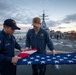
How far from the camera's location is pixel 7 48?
379 cm

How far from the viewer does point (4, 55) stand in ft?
11.9

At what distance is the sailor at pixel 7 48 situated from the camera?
3582 mm

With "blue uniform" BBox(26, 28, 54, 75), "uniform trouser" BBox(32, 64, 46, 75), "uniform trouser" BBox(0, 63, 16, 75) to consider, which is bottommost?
"uniform trouser" BBox(32, 64, 46, 75)

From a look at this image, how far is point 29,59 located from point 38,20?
4.21 feet

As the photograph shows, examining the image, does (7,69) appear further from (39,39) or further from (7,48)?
(39,39)

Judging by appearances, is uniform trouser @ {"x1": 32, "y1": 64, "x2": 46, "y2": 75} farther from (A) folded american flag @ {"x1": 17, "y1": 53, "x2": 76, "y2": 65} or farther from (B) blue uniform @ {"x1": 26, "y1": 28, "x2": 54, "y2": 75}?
(A) folded american flag @ {"x1": 17, "y1": 53, "x2": 76, "y2": 65}

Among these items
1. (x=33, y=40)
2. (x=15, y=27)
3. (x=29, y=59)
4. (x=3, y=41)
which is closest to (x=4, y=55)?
(x=3, y=41)

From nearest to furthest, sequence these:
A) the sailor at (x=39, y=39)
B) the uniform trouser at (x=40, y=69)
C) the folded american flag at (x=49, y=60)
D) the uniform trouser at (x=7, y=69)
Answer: the uniform trouser at (x=7, y=69) < the folded american flag at (x=49, y=60) < the sailor at (x=39, y=39) < the uniform trouser at (x=40, y=69)

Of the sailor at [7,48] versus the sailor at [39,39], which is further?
the sailor at [39,39]

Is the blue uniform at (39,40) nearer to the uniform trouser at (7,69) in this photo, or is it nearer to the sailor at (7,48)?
the sailor at (7,48)

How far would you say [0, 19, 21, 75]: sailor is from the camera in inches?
141

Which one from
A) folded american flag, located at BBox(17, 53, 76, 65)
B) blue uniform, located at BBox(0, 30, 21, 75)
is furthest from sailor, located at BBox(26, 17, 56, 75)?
blue uniform, located at BBox(0, 30, 21, 75)

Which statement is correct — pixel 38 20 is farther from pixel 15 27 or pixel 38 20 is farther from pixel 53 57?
pixel 15 27

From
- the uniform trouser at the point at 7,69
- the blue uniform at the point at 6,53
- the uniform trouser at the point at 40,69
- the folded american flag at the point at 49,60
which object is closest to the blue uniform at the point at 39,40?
the uniform trouser at the point at 40,69
